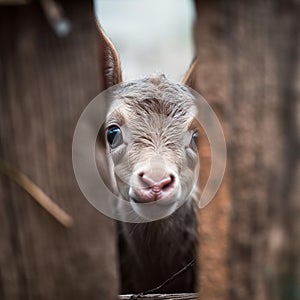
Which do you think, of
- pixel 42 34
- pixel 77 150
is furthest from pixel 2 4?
pixel 77 150

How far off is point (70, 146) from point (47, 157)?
6 cm

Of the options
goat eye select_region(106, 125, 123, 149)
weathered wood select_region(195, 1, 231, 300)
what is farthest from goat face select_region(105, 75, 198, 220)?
weathered wood select_region(195, 1, 231, 300)

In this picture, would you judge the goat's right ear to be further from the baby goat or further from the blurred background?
the blurred background

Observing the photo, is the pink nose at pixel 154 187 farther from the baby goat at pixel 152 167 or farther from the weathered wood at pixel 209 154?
the weathered wood at pixel 209 154

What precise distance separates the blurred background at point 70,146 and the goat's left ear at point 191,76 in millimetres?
1338

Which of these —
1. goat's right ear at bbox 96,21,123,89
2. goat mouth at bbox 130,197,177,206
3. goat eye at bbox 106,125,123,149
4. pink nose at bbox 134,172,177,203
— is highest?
Answer: goat's right ear at bbox 96,21,123,89

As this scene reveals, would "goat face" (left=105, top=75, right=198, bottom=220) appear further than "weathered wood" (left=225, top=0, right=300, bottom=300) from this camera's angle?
Yes

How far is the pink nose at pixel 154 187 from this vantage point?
7.25ft

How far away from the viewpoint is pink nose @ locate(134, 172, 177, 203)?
7.25 ft

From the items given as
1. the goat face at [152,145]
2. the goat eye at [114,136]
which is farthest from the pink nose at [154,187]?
the goat eye at [114,136]

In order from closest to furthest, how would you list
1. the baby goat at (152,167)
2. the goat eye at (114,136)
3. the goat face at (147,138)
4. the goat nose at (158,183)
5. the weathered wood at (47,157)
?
1. the weathered wood at (47,157)
2. the goat nose at (158,183)
3. the goat face at (147,138)
4. the baby goat at (152,167)
5. the goat eye at (114,136)

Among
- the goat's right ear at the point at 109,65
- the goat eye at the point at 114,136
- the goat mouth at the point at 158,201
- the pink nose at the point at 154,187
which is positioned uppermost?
the goat's right ear at the point at 109,65

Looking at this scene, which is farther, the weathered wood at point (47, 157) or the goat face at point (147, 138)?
the goat face at point (147, 138)

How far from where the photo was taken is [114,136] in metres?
2.77
